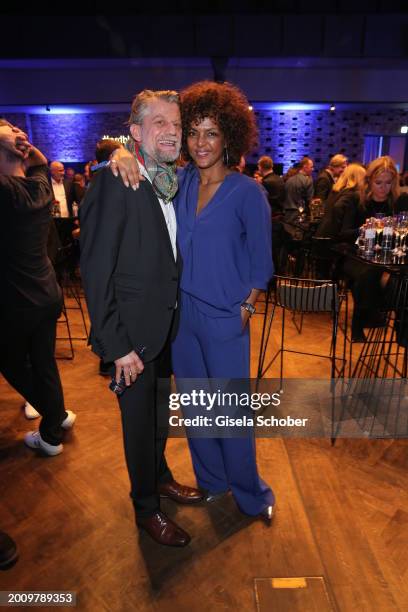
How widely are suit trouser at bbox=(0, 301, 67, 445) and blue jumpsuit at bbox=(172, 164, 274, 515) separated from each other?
80 cm

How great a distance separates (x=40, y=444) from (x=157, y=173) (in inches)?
70.9

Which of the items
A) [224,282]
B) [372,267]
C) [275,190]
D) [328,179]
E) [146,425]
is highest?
[328,179]

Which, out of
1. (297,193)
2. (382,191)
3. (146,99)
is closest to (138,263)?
(146,99)

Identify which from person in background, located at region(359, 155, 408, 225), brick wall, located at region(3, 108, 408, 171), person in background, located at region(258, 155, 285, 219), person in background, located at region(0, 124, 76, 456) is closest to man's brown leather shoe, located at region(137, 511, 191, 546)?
person in background, located at region(0, 124, 76, 456)

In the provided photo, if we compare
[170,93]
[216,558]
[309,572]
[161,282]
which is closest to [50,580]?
[216,558]

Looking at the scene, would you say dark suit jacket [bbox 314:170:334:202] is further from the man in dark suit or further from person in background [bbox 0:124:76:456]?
the man in dark suit

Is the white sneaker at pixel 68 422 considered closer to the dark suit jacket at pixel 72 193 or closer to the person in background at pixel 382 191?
the person in background at pixel 382 191

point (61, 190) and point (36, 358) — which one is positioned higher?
point (61, 190)

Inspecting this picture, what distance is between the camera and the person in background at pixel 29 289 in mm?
2023

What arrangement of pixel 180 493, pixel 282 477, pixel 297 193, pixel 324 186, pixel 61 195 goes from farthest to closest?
pixel 297 193
pixel 324 186
pixel 61 195
pixel 282 477
pixel 180 493

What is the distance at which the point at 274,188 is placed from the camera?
24.0ft

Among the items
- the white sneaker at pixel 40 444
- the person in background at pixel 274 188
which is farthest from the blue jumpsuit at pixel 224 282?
the person in background at pixel 274 188

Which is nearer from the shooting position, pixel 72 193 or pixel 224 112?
pixel 224 112

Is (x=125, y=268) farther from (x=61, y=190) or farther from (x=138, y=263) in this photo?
(x=61, y=190)
